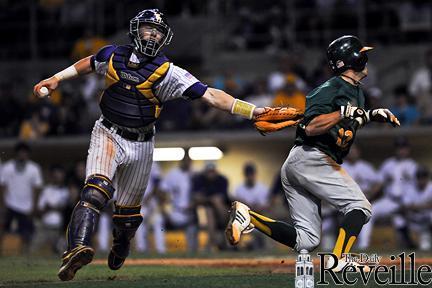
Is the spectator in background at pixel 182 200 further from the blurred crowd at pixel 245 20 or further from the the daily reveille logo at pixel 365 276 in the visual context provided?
the the daily reveille logo at pixel 365 276

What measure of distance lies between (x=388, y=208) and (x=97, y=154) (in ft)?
32.9

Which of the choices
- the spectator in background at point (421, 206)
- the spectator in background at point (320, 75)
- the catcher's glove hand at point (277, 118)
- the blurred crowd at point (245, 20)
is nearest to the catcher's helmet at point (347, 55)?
the catcher's glove hand at point (277, 118)

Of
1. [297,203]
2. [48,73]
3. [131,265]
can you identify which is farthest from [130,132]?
[48,73]

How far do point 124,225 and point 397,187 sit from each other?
29.7 feet

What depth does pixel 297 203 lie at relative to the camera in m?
9.66

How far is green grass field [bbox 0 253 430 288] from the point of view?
946 cm

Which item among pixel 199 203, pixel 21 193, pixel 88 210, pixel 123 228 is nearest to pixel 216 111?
pixel 199 203

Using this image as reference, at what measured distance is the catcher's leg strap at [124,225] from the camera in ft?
34.3

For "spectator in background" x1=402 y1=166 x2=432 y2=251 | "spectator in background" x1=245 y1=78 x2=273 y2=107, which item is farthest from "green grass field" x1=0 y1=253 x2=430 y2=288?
"spectator in background" x1=245 y1=78 x2=273 y2=107

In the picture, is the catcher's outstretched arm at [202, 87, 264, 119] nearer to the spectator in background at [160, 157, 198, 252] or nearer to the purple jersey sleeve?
the purple jersey sleeve

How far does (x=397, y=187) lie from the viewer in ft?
61.0

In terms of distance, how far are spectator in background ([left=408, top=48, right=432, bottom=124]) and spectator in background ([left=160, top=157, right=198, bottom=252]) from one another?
14.6 ft

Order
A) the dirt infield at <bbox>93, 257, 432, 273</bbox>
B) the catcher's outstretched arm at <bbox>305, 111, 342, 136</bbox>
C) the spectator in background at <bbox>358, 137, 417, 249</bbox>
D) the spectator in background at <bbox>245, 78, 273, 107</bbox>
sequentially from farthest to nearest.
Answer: the spectator in background at <bbox>245, 78, 273, 107</bbox>, the spectator in background at <bbox>358, 137, 417, 249</bbox>, the dirt infield at <bbox>93, 257, 432, 273</bbox>, the catcher's outstretched arm at <bbox>305, 111, 342, 136</bbox>

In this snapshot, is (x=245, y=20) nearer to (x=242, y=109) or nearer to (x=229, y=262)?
(x=229, y=262)
